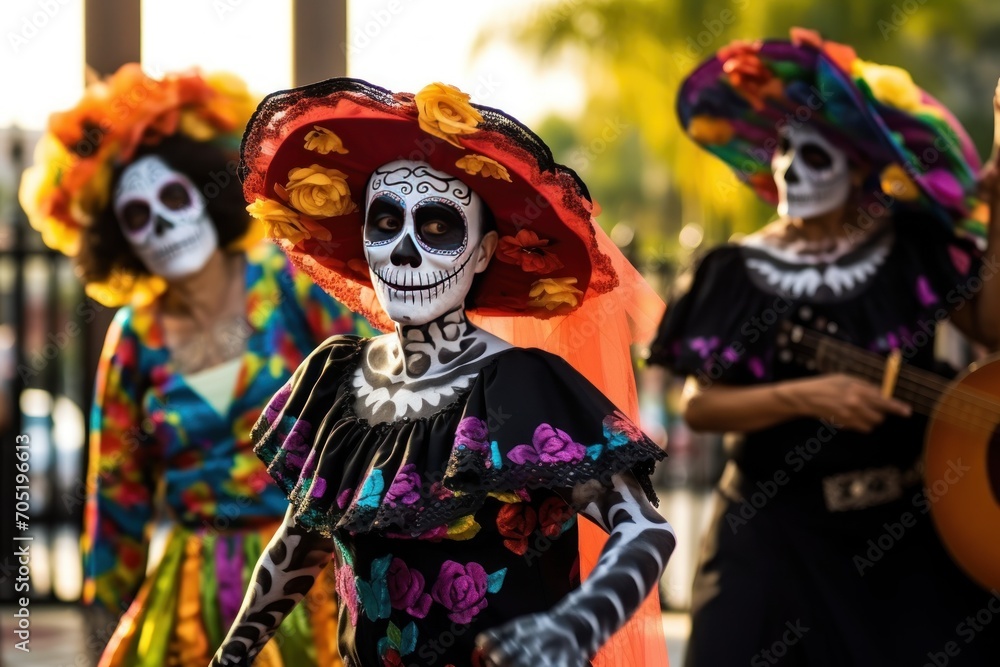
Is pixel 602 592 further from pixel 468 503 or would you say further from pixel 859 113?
pixel 859 113

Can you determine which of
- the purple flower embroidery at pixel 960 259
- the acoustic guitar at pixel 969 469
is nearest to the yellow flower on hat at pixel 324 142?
the acoustic guitar at pixel 969 469

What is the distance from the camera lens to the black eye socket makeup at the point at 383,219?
297 cm

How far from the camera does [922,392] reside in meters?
4.35

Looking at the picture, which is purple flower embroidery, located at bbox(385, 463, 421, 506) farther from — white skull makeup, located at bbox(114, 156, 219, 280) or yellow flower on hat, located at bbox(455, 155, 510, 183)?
white skull makeup, located at bbox(114, 156, 219, 280)

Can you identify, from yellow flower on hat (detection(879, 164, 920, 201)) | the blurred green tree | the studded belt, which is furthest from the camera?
the blurred green tree

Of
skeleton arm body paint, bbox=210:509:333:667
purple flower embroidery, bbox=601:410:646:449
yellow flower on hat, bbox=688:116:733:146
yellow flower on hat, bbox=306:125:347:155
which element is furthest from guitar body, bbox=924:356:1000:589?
yellow flower on hat, bbox=306:125:347:155

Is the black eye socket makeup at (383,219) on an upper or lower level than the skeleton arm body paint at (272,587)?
upper

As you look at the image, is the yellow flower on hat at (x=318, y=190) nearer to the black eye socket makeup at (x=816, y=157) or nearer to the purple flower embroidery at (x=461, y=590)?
the purple flower embroidery at (x=461, y=590)

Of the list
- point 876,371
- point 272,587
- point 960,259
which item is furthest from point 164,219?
point 960,259

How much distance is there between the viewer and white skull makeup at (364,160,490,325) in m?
2.94

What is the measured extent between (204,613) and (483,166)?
207 cm

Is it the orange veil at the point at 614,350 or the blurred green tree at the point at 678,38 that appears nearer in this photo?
the orange veil at the point at 614,350

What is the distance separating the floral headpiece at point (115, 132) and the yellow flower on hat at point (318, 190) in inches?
72.4

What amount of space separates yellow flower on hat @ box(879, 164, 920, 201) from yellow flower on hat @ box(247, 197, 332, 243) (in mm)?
2141
